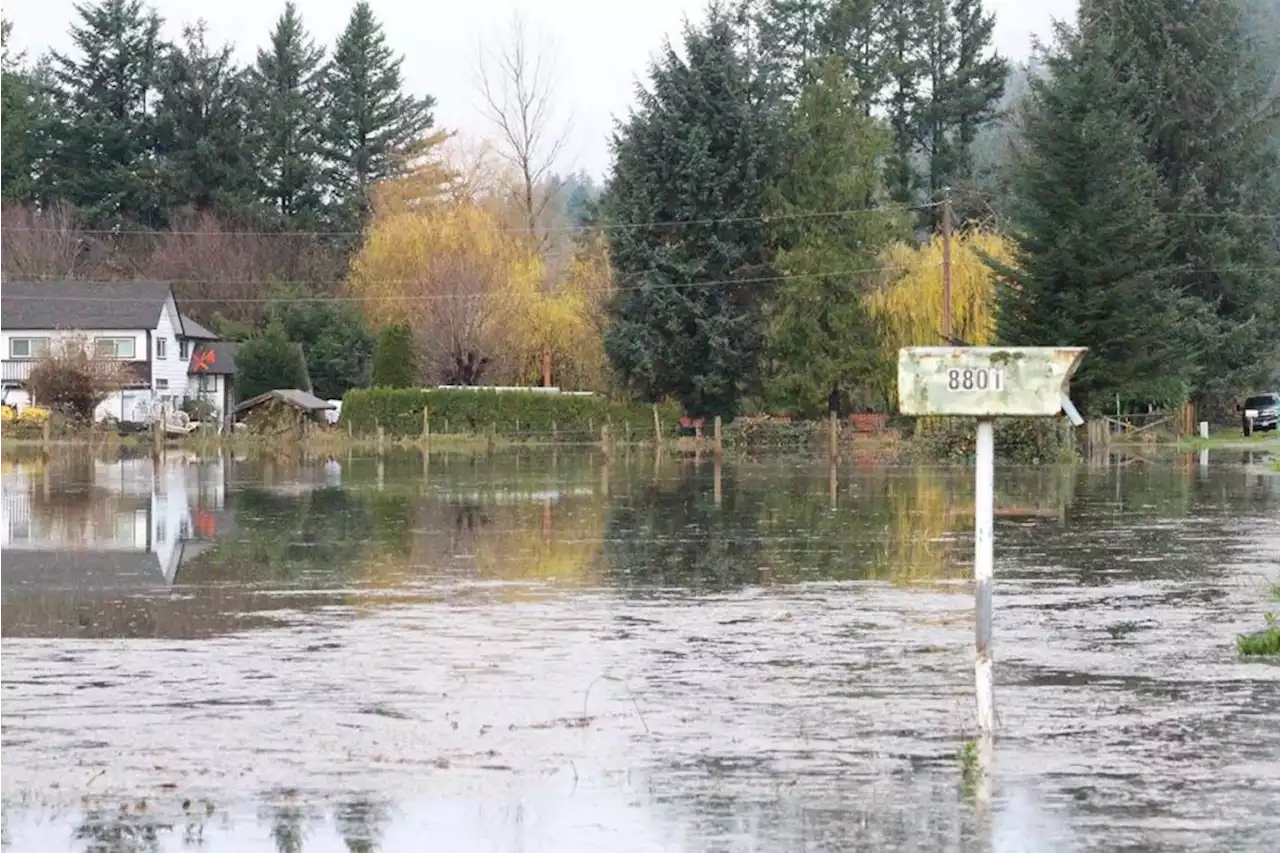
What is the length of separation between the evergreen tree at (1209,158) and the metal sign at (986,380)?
6173 cm

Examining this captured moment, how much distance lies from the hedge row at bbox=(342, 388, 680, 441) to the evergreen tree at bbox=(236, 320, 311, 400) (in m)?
8.59

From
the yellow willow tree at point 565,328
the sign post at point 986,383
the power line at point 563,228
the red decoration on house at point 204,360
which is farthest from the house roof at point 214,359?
the sign post at point 986,383

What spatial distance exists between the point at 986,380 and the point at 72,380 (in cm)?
6805

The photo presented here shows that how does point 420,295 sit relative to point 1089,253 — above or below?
above

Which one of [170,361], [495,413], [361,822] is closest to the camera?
[361,822]

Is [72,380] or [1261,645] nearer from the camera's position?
[1261,645]

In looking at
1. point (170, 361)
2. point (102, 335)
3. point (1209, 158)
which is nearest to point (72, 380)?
point (102, 335)

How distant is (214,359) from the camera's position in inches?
3561

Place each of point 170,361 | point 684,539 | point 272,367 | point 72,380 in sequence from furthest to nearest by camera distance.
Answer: point 170,361
point 272,367
point 72,380
point 684,539

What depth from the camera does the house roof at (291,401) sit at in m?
77.1

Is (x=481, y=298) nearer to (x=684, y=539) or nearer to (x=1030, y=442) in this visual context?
(x=1030, y=442)

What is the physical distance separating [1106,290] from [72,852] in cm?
5454

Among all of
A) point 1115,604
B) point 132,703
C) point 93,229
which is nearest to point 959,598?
point 1115,604

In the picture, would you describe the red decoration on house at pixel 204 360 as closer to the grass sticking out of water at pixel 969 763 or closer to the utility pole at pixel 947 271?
the utility pole at pixel 947 271
